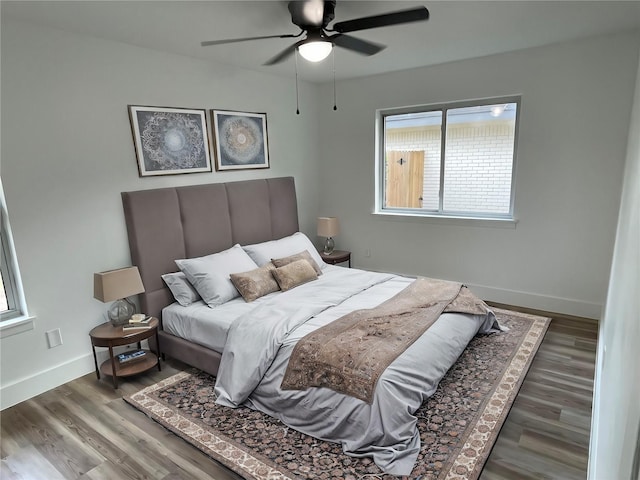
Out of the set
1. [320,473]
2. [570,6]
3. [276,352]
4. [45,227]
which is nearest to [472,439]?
[320,473]

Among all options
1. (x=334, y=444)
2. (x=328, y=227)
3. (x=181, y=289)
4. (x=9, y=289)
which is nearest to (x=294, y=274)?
(x=181, y=289)

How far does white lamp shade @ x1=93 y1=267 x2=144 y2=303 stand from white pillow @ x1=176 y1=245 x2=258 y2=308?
476 mm

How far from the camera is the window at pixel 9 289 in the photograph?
270 centimetres

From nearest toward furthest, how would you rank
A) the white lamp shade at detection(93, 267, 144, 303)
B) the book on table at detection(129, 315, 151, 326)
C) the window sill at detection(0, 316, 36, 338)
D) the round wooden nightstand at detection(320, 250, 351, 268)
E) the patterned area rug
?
the patterned area rug → the window sill at detection(0, 316, 36, 338) → the white lamp shade at detection(93, 267, 144, 303) → the book on table at detection(129, 315, 151, 326) → the round wooden nightstand at detection(320, 250, 351, 268)

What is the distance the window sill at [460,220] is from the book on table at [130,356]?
318 cm

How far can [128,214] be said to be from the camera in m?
3.24

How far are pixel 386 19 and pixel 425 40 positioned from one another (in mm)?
1292

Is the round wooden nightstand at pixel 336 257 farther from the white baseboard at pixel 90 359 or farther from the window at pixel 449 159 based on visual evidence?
the white baseboard at pixel 90 359

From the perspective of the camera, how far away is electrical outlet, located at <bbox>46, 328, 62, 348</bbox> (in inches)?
115

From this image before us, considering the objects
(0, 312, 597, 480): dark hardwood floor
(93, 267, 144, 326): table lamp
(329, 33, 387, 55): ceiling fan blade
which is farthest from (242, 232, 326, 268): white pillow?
(329, 33, 387, 55): ceiling fan blade

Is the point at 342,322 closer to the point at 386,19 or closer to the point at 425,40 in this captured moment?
the point at 386,19

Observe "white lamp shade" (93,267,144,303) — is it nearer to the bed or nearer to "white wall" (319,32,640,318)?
the bed

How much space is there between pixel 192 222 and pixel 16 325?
61.0 inches

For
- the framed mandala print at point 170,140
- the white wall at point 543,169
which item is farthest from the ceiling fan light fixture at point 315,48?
the white wall at point 543,169
